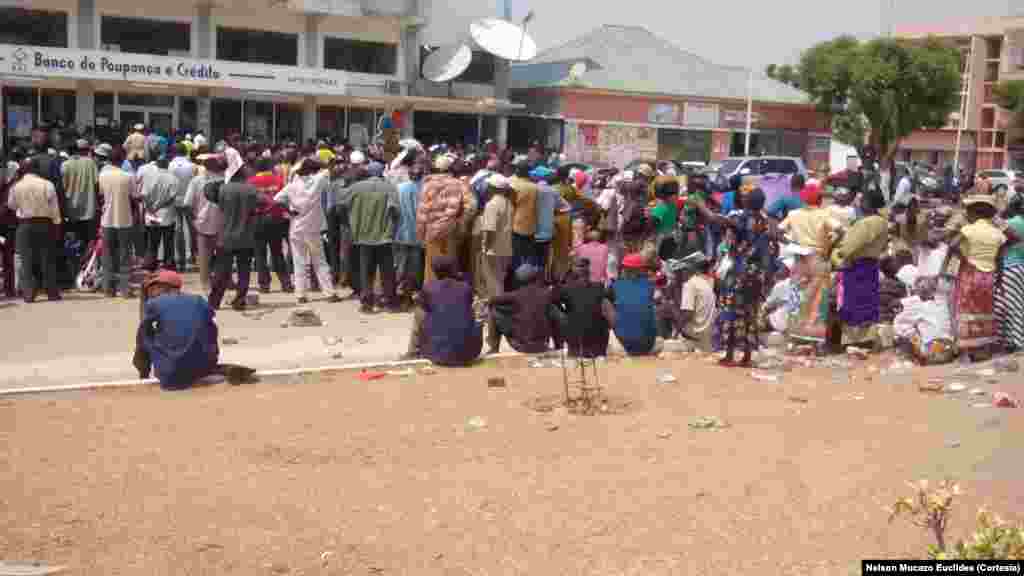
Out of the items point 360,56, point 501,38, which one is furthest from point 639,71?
point 360,56

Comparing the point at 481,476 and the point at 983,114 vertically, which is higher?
the point at 983,114

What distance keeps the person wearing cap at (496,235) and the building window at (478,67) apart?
982 inches

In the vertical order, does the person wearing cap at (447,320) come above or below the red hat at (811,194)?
below

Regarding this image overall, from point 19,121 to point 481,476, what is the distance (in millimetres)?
24634

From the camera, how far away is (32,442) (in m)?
7.21

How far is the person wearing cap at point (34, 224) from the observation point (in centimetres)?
1198

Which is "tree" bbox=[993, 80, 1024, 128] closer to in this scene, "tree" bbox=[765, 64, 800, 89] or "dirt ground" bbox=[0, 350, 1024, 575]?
"tree" bbox=[765, 64, 800, 89]

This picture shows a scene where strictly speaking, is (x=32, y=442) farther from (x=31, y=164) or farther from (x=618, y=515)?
(x=31, y=164)

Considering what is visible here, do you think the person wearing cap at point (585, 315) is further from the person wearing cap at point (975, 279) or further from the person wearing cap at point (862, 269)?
the person wearing cap at point (975, 279)

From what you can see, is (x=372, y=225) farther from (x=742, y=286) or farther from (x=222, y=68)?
(x=222, y=68)

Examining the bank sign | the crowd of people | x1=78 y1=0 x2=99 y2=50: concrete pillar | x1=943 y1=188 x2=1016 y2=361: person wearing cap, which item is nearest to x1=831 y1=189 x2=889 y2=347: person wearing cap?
the crowd of people

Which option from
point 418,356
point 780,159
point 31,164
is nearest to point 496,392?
point 418,356

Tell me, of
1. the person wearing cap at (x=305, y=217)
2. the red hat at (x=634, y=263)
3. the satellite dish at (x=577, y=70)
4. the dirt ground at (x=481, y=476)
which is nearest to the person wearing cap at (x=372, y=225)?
the person wearing cap at (x=305, y=217)

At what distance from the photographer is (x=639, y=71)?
42.3 metres
